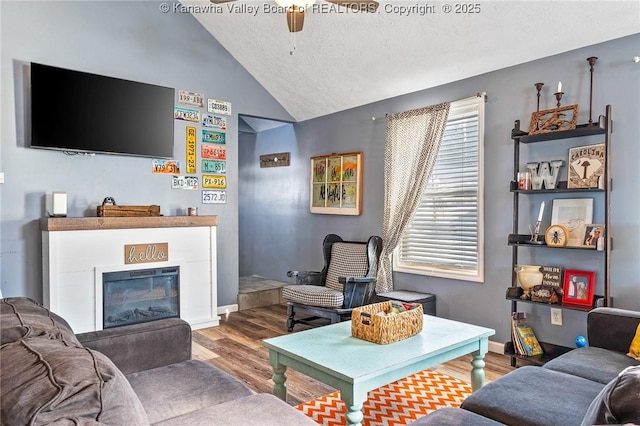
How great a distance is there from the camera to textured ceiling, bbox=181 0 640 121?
9.61ft

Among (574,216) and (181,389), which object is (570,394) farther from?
(574,216)

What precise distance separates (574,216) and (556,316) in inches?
30.7

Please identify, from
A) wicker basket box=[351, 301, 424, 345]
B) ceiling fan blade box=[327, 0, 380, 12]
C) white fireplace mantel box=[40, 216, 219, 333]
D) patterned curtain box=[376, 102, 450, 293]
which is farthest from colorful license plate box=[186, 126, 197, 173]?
wicker basket box=[351, 301, 424, 345]

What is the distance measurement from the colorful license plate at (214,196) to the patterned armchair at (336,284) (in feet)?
3.99

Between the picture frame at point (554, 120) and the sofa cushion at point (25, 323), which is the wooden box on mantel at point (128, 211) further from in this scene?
the picture frame at point (554, 120)

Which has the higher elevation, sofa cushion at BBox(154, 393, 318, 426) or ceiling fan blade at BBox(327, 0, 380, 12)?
ceiling fan blade at BBox(327, 0, 380, 12)

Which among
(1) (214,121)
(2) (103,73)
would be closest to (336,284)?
(1) (214,121)

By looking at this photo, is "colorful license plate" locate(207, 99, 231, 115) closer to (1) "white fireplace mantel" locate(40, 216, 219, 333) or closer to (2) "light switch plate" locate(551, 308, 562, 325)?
(1) "white fireplace mantel" locate(40, 216, 219, 333)

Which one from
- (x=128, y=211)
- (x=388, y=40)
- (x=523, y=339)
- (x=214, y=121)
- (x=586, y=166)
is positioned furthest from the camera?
(x=214, y=121)

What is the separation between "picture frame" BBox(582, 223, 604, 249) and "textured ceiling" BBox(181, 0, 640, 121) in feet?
4.36

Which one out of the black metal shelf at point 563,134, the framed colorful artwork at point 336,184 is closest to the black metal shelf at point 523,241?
the black metal shelf at point 563,134

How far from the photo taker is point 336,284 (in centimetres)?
455

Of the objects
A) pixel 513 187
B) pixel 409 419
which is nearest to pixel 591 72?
pixel 513 187

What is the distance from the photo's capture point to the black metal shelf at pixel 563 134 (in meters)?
2.85
